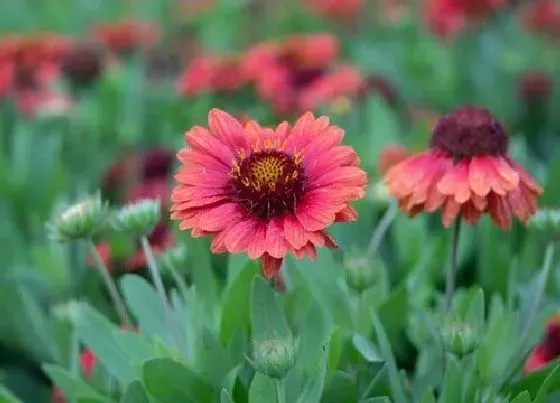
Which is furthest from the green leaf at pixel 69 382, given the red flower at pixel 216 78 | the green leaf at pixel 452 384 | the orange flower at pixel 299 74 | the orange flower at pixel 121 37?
the orange flower at pixel 121 37

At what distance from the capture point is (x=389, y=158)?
1.55 meters

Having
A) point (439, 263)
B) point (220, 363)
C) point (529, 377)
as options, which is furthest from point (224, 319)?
point (439, 263)

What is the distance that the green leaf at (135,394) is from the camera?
95 cm

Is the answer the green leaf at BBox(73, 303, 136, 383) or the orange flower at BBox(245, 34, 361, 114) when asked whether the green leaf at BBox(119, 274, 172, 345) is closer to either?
the green leaf at BBox(73, 303, 136, 383)

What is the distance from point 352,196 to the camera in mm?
812

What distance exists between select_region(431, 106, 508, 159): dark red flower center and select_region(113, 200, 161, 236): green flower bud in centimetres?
32

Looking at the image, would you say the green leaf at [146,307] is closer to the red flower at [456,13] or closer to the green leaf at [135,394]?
the green leaf at [135,394]

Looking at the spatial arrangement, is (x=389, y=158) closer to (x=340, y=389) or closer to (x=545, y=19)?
(x=340, y=389)

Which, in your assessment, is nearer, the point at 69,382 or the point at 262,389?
the point at 262,389

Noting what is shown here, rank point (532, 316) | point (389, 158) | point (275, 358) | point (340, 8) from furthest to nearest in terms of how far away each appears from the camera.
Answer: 1. point (340, 8)
2. point (389, 158)
3. point (532, 316)
4. point (275, 358)

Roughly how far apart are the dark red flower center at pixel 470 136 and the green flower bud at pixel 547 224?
0.08 m

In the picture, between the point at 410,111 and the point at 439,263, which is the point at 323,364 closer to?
the point at 439,263

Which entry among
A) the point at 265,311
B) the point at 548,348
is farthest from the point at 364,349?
the point at 548,348

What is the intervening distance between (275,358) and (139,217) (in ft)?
0.81
